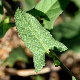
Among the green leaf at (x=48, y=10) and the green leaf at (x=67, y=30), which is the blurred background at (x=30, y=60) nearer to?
the green leaf at (x=67, y=30)

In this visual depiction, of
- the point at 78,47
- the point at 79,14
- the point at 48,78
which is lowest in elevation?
the point at 48,78

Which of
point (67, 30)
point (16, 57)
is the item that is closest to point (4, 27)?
point (67, 30)

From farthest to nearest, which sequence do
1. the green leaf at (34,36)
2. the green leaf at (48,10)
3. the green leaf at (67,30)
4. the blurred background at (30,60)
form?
the blurred background at (30,60), the green leaf at (67,30), the green leaf at (48,10), the green leaf at (34,36)

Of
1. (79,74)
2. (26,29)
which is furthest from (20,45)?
(26,29)

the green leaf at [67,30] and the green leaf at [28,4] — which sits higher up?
the green leaf at [28,4]

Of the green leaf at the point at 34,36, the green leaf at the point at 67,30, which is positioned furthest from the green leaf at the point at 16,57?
the green leaf at the point at 34,36

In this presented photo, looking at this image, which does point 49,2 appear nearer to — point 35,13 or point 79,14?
point 35,13
